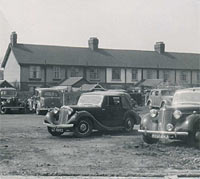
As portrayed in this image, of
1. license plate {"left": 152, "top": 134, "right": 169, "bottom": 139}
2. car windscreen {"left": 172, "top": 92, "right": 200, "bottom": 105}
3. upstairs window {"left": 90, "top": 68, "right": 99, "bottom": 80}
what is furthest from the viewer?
upstairs window {"left": 90, "top": 68, "right": 99, "bottom": 80}

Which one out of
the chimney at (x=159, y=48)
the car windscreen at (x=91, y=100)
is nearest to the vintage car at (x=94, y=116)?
the car windscreen at (x=91, y=100)

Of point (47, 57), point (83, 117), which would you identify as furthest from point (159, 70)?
point (83, 117)

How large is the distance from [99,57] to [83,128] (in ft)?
101

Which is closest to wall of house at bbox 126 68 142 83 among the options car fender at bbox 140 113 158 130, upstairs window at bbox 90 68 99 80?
upstairs window at bbox 90 68 99 80

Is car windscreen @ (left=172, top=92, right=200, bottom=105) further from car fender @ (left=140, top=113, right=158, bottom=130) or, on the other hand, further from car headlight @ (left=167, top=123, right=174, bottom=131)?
car headlight @ (left=167, top=123, right=174, bottom=131)

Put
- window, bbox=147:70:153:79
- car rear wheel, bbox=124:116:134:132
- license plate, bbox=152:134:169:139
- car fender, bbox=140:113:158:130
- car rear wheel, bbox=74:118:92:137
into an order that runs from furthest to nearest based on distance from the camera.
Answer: window, bbox=147:70:153:79, car rear wheel, bbox=124:116:134:132, car rear wheel, bbox=74:118:92:137, car fender, bbox=140:113:158:130, license plate, bbox=152:134:169:139

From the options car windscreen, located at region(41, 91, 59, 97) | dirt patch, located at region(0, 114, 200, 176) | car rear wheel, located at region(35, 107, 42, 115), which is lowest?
dirt patch, located at region(0, 114, 200, 176)

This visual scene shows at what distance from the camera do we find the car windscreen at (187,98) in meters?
10.6

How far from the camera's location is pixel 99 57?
137 ft

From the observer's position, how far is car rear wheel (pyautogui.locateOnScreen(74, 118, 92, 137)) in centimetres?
1134

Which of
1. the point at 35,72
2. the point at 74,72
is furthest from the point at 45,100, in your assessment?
the point at 74,72

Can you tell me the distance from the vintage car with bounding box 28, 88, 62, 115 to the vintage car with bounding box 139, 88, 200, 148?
1277cm

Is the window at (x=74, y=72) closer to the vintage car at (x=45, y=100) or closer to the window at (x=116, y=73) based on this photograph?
the window at (x=116, y=73)

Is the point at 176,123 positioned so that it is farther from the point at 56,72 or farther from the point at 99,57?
the point at 99,57
